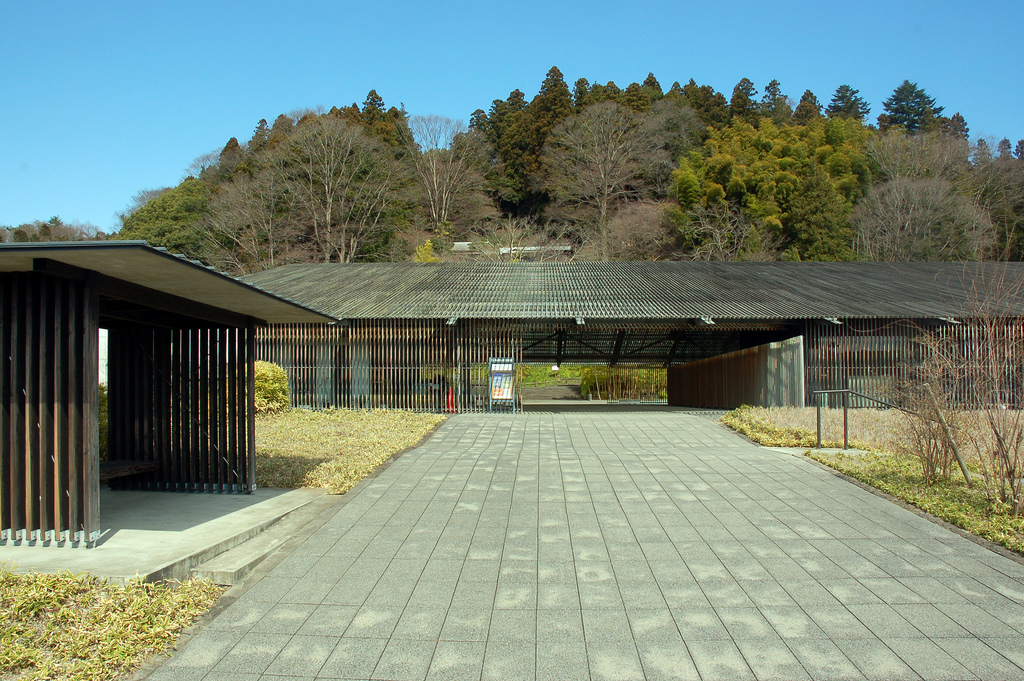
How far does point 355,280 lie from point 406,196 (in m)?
18.0

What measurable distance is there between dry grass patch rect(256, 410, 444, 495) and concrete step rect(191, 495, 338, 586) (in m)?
0.77

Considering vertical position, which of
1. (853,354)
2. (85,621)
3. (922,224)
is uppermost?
(922,224)

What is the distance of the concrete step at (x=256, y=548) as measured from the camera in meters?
4.64

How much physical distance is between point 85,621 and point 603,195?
3602 cm

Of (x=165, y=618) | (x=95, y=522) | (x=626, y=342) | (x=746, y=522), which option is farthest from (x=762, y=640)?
(x=626, y=342)

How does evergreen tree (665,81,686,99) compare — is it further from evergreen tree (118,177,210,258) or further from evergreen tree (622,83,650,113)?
evergreen tree (118,177,210,258)

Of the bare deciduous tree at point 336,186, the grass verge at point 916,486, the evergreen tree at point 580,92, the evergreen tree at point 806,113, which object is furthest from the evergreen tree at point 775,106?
the grass verge at point 916,486

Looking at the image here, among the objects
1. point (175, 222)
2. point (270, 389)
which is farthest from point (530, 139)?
point (270, 389)

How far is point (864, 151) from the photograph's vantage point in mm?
40406

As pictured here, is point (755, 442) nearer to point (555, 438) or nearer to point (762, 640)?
point (555, 438)

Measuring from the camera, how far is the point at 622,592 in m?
4.43

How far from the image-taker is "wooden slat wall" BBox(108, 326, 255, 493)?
7047mm

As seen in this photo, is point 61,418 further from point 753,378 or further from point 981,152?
point 981,152

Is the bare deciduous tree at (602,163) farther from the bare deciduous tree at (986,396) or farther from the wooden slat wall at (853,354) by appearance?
the bare deciduous tree at (986,396)
